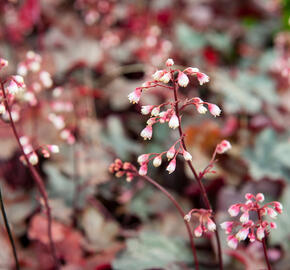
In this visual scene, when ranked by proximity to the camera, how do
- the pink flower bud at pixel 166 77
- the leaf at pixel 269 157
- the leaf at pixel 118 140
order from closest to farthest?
the pink flower bud at pixel 166 77 → the leaf at pixel 269 157 → the leaf at pixel 118 140

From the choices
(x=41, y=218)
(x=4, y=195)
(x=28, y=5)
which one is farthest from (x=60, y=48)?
(x=41, y=218)

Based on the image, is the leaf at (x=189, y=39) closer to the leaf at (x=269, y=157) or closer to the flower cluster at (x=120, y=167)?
the leaf at (x=269, y=157)

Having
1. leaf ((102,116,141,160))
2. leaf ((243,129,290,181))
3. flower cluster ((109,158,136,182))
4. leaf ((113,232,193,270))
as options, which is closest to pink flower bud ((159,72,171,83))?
flower cluster ((109,158,136,182))

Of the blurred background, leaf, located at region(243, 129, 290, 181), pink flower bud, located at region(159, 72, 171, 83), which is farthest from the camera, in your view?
leaf, located at region(243, 129, 290, 181)

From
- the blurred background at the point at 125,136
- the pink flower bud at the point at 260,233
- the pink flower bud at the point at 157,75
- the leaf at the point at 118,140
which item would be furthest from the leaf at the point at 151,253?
the pink flower bud at the point at 157,75

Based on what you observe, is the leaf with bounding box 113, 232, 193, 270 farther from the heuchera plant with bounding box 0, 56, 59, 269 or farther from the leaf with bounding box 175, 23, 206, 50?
the leaf with bounding box 175, 23, 206, 50

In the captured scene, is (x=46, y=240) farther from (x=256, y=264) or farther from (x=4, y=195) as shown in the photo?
(x=256, y=264)

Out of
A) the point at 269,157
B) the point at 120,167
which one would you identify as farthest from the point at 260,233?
the point at 269,157
